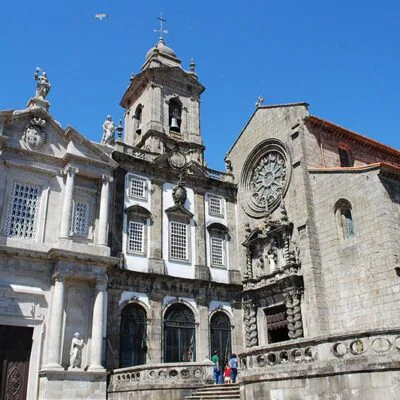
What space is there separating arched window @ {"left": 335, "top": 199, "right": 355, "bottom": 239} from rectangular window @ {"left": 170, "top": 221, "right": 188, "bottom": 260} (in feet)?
26.6

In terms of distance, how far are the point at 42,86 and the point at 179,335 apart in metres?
13.8

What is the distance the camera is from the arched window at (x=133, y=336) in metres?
22.0

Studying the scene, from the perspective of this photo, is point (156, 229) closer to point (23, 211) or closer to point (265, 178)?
point (23, 211)

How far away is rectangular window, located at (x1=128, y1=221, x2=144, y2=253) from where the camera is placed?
24.0 m

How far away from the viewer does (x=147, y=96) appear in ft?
100

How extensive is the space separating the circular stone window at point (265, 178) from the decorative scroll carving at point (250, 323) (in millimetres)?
4906

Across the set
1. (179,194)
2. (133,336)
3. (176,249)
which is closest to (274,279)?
(176,249)

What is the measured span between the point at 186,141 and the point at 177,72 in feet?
16.2

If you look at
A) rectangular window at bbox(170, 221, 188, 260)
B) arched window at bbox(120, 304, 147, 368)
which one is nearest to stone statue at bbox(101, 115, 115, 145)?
rectangular window at bbox(170, 221, 188, 260)

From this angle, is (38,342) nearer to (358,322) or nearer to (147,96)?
(358,322)

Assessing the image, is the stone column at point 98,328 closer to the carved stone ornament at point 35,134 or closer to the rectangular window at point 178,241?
the rectangular window at point 178,241

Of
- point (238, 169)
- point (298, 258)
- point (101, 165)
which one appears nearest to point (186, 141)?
point (238, 169)

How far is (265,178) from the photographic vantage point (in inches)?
1063

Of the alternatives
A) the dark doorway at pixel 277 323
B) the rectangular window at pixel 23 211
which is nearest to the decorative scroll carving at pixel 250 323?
the dark doorway at pixel 277 323
